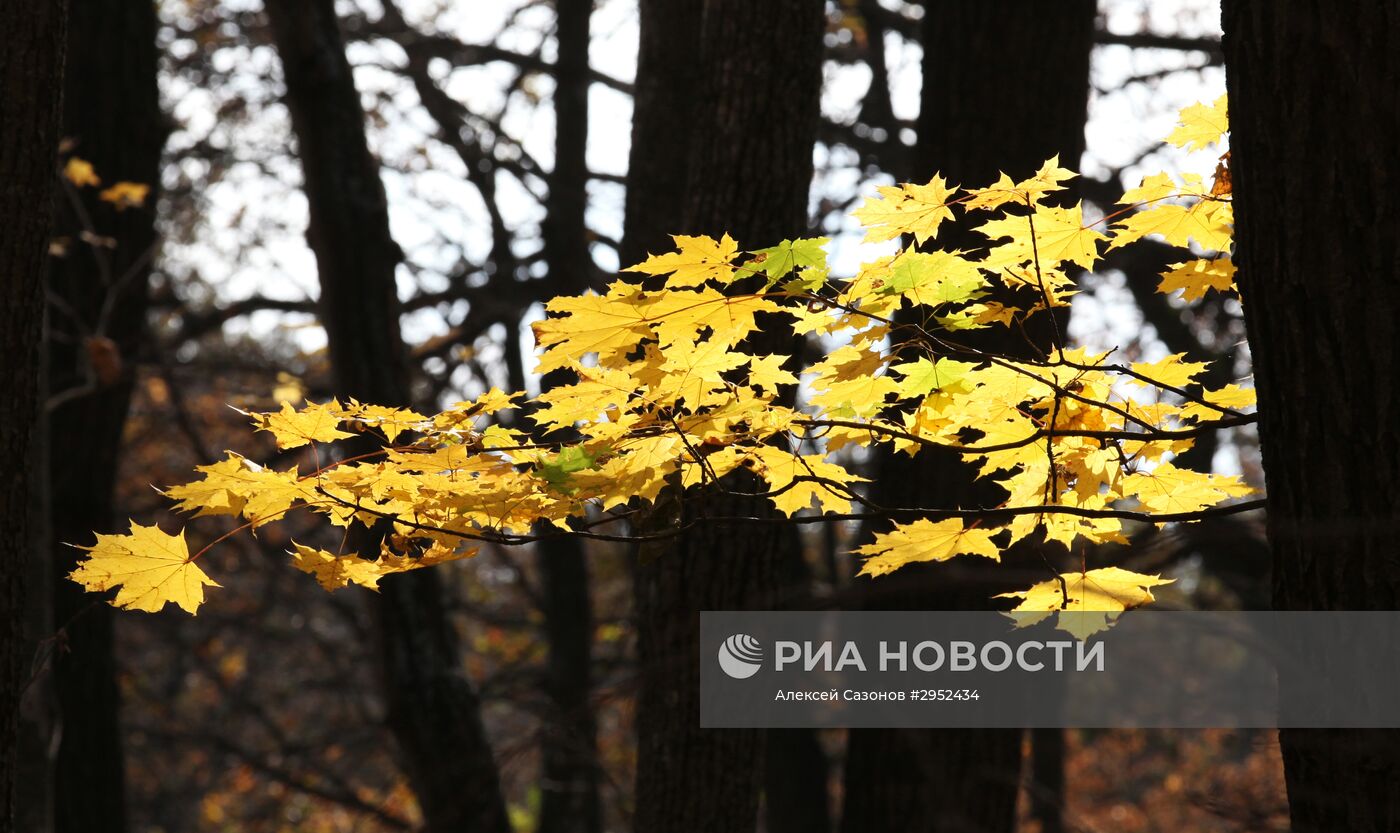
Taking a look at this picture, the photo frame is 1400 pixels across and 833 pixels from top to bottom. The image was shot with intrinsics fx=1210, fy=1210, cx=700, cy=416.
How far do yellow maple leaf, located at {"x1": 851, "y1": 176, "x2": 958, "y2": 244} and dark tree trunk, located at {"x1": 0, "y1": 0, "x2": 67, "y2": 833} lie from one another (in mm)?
1538

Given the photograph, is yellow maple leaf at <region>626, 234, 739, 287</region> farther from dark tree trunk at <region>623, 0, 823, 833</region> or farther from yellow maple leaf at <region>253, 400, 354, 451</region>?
dark tree trunk at <region>623, 0, 823, 833</region>

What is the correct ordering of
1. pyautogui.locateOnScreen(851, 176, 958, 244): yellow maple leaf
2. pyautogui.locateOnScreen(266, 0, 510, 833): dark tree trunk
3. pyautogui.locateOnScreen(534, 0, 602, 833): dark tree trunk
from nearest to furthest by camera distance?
1. pyautogui.locateOnScreen(851, 176, 958, 244): yellow maple leaf
2. pyautogui.locateOnScreen(266, 0, 510, 833): dark tree trunk
3. pyautogui.locateOnScreen(534, 0, 602, 833): dark tree trunk

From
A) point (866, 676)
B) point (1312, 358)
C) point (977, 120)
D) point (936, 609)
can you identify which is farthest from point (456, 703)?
point (1312, 358)

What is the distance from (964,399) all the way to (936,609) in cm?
218

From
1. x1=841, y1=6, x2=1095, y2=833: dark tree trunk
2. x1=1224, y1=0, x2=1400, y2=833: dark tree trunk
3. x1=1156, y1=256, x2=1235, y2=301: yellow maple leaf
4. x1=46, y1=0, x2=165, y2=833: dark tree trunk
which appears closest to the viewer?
x1=1224, y1=0, x2=1400, y2=833: dark tree trunk

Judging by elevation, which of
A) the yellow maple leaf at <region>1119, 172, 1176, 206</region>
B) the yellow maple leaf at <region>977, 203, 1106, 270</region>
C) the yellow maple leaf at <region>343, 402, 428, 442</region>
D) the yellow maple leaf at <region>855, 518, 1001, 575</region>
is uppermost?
the yellow maple leaf at <region>1119, 172, 1176, 206</region>

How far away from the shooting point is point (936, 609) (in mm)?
3965

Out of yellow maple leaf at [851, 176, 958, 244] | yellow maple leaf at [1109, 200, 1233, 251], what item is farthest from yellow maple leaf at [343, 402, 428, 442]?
yellow maple leaf at [1109, 200, 1233, 251]

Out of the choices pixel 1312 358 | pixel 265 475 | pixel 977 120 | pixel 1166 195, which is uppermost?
pixel 977 120

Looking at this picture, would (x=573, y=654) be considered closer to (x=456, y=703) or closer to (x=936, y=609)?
(x=456, y=703)

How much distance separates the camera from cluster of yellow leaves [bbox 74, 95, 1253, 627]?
1760 millimetres

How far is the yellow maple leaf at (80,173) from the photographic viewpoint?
5246 millimetres

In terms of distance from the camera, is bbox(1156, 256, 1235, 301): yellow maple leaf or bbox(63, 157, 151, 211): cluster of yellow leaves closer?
bbox(1156, 256, 1235, 301): yellow maple leaf

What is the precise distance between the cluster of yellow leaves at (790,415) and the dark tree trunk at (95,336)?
10.9 feet
